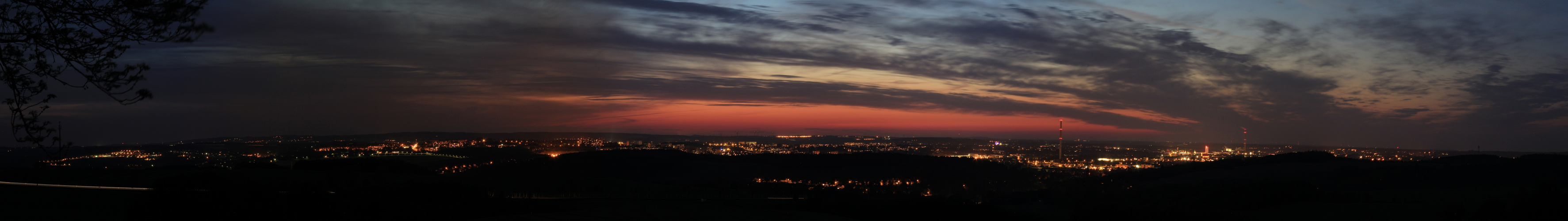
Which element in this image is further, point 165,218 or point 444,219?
point 444,219

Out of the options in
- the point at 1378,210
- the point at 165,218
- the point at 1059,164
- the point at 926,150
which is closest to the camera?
the point at 165,218

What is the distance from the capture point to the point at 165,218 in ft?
42.3

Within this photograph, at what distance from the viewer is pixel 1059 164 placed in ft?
335

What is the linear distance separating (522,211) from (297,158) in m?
43.3

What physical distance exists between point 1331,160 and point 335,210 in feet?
287

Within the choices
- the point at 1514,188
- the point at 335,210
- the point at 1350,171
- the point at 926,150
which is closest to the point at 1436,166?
the point at 1350,171

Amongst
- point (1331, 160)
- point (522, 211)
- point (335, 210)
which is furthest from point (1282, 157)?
point (335, 210)

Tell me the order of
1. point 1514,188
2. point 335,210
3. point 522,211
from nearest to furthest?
point 335,210 < point 522,211 < point 1514,188

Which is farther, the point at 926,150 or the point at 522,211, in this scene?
the point at 926,150

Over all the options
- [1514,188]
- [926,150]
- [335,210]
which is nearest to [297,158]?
[335,210]

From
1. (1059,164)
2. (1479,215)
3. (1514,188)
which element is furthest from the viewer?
(1059,164)

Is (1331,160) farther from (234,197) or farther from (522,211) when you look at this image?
(234,197)

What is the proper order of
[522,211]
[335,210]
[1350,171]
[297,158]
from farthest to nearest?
[1350,171] < [297,158] < [522,211] < [335,210]

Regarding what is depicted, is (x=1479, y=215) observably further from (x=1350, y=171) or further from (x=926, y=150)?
(x=926, y=150)
